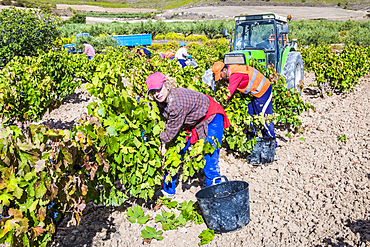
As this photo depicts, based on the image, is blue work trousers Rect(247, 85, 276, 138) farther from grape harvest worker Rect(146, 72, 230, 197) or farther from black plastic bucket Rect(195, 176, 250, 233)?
black plastic bucket Rect(195, 176, 250, 233)

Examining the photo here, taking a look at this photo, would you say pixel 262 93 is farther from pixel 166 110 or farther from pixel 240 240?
pixel 240 240

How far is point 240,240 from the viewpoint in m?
2.68

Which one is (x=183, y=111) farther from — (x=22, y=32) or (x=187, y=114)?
(x=22, y=32)

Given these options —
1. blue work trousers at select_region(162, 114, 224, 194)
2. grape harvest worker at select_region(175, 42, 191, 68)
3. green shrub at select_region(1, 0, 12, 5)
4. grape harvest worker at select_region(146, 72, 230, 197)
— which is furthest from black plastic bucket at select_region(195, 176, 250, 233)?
green shrub at select_region(1, 0, 12, 5)

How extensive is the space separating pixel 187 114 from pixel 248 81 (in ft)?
4.12

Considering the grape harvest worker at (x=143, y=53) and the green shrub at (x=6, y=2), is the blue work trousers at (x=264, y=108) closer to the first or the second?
the grape harvest worker at (x=143, y=53)

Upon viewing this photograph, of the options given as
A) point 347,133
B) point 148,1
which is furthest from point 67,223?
point 148,1

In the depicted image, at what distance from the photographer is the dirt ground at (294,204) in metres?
2.61

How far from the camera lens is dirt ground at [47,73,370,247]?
2.61 m

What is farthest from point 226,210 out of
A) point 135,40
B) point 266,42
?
point 135,40

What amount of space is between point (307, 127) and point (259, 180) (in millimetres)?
2121

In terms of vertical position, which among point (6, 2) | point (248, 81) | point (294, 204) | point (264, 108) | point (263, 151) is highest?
point (6, 2)

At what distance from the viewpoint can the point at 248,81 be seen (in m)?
3.71

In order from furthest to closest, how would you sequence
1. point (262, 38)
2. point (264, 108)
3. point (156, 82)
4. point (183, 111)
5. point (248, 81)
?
point (262, 38) → point (264, 108) → point (248, 81) → point (183, 111) → point (156, 82)
